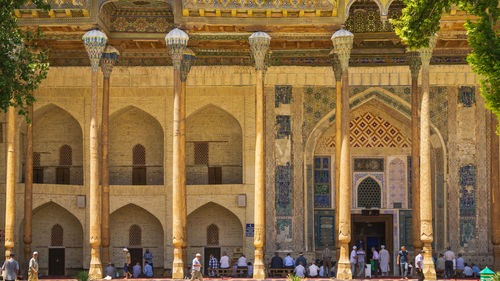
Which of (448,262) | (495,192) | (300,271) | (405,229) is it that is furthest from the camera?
(405,229)

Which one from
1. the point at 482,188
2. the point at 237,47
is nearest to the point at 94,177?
the point at 237,47

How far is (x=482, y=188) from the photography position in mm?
23141

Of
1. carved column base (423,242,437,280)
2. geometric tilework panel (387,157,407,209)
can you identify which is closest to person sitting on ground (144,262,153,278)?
geometric tilework panel (387,157,407,209)

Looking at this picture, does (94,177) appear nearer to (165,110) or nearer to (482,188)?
(165,110)

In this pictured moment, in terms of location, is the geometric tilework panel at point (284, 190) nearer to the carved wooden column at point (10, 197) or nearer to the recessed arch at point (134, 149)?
the recessed arch at point (134, 149)

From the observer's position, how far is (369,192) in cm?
2392

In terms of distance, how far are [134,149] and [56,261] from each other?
385 centimetres

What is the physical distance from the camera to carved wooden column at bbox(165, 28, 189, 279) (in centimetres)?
1927

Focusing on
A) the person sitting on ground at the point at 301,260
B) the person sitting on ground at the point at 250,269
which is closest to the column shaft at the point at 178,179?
the person sitting on ground at the point at 250,269

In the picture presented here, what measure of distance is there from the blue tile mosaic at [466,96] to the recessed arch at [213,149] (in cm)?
629

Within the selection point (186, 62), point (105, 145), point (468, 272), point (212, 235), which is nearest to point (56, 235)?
point (105, 145)

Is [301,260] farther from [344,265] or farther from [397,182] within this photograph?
[397,182]

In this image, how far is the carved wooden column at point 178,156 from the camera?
19266mm

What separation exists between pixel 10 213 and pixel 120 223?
457cm
